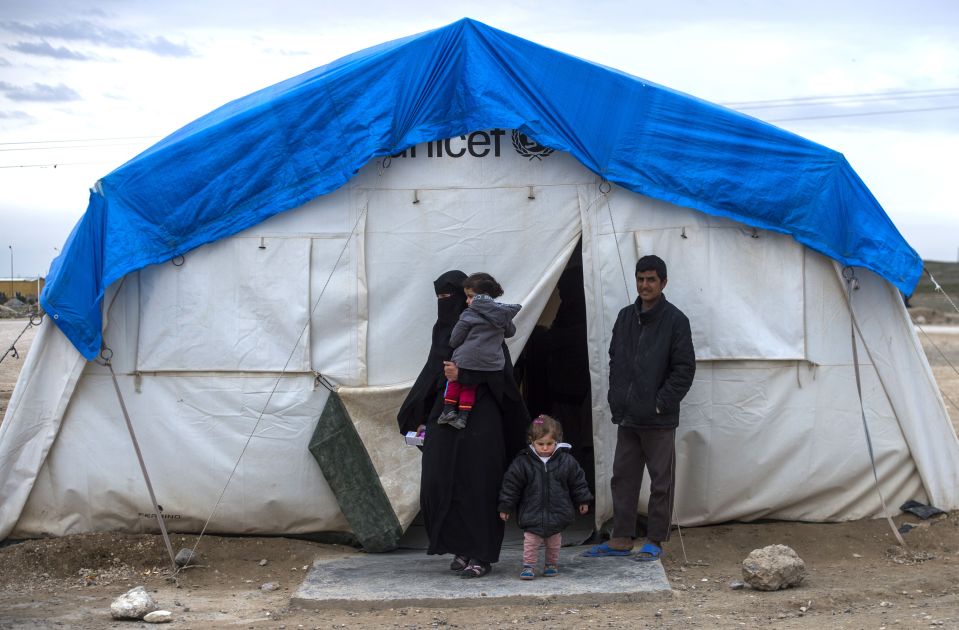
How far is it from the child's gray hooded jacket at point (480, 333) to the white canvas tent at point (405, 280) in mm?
873

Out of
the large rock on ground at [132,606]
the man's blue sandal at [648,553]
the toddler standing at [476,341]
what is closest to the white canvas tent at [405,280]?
the man's blue sandal at [648,553]

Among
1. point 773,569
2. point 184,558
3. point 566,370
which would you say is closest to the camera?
point 773,569

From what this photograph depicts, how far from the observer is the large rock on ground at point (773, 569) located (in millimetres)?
5129

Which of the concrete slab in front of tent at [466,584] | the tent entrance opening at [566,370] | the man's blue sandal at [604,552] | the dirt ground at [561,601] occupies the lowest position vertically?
the dirt ground at [561,601]

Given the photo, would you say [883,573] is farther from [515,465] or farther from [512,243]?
[512,243]

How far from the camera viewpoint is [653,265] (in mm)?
5566

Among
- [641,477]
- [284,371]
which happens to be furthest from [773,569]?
[284,371]

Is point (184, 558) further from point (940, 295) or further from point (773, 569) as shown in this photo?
point (940, 295)

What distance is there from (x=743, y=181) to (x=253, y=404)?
9.81ft

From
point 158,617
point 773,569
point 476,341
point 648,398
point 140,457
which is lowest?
point 158,617

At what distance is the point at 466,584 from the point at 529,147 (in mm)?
2425

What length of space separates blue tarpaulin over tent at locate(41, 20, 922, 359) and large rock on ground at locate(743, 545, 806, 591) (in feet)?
5.83

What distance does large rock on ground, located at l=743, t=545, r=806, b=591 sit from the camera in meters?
5.13

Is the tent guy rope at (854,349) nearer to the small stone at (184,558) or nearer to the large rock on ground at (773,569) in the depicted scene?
the large rock on ground at (773,569)
